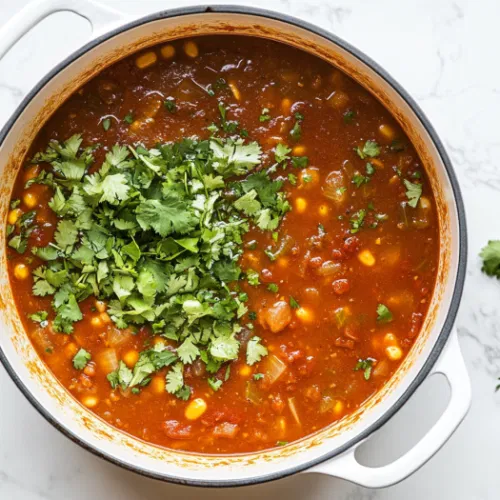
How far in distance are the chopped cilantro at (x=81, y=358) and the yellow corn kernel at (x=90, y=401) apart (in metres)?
0.16

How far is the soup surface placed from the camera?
149 inches

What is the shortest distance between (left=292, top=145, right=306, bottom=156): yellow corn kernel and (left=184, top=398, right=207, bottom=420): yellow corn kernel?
127 centimetres

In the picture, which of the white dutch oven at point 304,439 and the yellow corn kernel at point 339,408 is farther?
the yellow corn kernel at point 339,408

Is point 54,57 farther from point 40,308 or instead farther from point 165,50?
point 40,308

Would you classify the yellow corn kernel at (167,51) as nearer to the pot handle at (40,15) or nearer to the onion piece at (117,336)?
the pot handle at (40,15)

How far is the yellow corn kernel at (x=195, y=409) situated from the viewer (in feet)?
12.7

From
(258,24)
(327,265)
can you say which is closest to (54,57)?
(258,24)

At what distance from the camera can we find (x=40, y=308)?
3912mm

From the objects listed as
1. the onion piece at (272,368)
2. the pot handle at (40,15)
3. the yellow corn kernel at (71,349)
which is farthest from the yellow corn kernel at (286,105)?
the yellow corn kernel at (71,349)

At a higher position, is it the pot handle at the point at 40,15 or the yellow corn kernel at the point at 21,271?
the pot handle at the point at 40,15

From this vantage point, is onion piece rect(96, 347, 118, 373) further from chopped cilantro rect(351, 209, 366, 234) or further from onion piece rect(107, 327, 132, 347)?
chopped cilantro rect(351, 209, 366, 234)

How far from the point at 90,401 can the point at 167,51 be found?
1736 millimetres

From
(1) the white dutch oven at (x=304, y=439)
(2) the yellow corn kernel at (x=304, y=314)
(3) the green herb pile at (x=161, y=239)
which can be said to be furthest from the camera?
(2) the yellow corn kernel at (x=304, y=314)

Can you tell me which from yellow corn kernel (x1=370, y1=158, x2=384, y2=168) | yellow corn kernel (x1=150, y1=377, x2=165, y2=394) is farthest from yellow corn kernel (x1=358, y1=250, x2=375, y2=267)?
yellow corn kernel (x1=150, y1=377, x2=165, y2=394)
